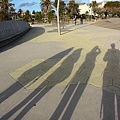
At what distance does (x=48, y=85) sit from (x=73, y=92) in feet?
2.75

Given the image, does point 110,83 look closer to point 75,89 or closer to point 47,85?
point 75,89

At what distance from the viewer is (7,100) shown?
4004 millimetres

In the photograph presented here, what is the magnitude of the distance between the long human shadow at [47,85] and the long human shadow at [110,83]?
1.25m

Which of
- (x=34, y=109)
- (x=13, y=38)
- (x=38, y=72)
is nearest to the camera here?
(x=34, y=109)

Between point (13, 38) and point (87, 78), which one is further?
point (13, 38)

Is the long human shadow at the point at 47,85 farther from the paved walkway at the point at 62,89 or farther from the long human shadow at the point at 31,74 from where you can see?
the long human shadow at the point at 31,74

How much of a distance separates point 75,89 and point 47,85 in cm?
83

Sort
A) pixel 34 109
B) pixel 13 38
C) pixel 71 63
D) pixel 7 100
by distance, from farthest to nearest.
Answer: pixel 13 38 → pixel 71 63 → pixel 7 100 → pixel 34 109

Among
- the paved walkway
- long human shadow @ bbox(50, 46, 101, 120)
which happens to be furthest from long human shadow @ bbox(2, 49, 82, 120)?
long human shadow @ bbox(50, 46, 101, 120)

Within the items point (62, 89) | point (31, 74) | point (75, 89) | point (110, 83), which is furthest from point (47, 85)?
point (110, 83)

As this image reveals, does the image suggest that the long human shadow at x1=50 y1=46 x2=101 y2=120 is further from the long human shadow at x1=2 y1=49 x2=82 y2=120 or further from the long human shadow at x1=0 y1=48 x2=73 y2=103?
the long human shadow at x1=0 y1=48 x2=73 y2=103

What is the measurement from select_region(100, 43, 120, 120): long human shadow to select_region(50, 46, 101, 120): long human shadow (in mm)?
546

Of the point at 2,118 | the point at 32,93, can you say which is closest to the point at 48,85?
the point at 32,93

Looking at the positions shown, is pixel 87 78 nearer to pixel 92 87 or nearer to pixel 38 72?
pixel 92 87
